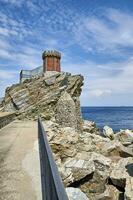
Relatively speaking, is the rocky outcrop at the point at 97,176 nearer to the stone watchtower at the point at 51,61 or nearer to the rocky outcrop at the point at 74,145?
the rocky outcrop at the point at 74,145

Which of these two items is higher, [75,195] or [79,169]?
[79,169]

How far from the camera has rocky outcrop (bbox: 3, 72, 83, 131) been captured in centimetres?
3603

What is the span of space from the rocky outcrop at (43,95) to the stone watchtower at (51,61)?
6.15 feet

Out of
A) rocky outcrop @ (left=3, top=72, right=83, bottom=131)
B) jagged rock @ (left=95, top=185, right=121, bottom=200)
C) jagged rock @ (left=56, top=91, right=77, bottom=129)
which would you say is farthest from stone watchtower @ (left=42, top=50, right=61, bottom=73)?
jagged rock @ (left=95, top=185, right=121, bottom=200)

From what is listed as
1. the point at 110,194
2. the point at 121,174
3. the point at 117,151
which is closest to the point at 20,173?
the point at 110,194

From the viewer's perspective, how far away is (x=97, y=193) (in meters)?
12.6

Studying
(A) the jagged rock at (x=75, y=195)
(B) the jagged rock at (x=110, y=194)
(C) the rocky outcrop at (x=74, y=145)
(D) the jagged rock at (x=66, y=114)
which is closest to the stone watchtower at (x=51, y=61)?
(C) the rocky outcrop at (x=74, y=145)

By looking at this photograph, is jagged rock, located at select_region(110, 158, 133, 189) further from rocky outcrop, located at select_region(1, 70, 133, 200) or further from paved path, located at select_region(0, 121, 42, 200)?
paved path, located at select_region(0, 121, 42, 200)

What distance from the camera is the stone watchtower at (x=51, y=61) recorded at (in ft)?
138

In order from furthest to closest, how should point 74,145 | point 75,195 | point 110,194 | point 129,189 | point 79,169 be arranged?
point 74,145 < point 79,169 < point 110,194 < point 129,189 < point 75,195

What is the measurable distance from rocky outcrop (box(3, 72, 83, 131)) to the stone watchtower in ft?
6.15

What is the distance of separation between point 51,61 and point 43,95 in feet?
23.1

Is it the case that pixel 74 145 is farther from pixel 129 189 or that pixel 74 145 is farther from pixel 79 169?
pixel 129 189

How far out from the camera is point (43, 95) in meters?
38.3
